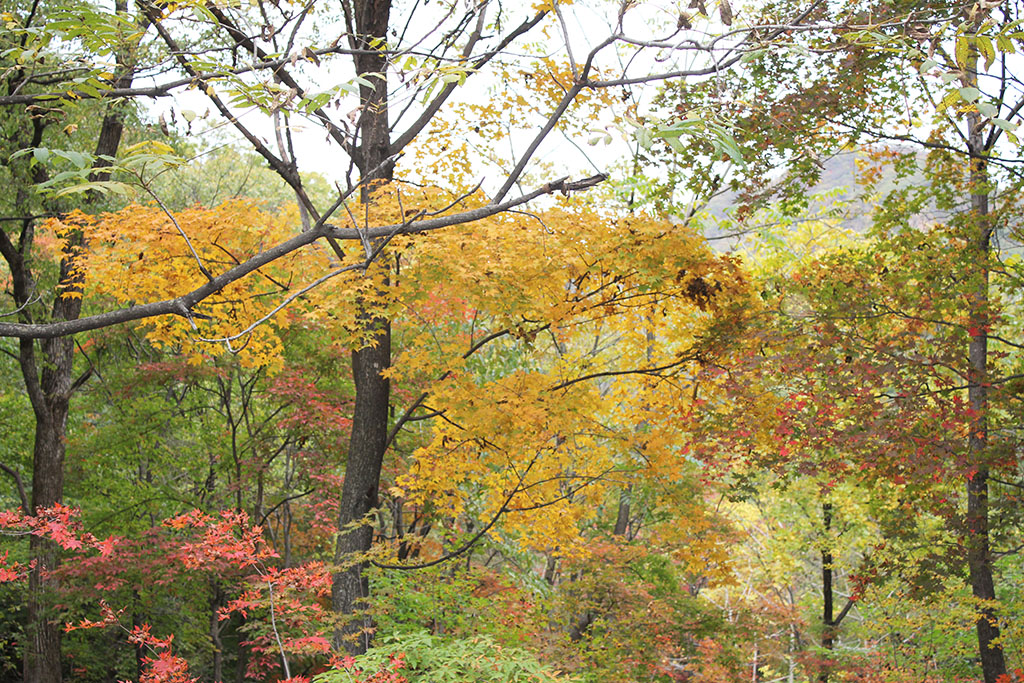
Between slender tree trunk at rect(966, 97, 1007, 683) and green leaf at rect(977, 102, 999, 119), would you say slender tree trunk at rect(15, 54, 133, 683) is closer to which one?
green leaf at rect(977, 102, 999, 119)

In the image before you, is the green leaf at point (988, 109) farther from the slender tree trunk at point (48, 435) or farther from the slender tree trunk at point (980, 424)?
the slender tree trunk at point (48, 435)

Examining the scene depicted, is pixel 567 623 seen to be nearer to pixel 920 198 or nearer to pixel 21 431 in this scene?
pixel 920 198

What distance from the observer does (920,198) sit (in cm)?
595

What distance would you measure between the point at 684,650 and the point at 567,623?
5.24 ft

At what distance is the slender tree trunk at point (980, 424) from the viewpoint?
5402mm

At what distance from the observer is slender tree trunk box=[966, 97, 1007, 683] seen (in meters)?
5.40

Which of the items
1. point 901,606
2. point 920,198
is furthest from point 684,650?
point 920,198

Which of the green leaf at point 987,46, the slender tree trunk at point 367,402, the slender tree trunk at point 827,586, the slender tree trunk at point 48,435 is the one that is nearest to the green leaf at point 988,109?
the green leaf at point 987,46

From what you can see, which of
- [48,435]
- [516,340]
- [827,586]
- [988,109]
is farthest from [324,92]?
[827,586]


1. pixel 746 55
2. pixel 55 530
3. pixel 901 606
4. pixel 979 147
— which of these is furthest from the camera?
pixel 901 606

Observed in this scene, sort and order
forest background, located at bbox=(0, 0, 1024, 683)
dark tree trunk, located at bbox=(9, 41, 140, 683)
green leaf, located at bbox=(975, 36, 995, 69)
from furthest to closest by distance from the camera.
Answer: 1. dark tree trunk, located at bbox=(9, 41, 140, 683)
2. forest background, located at bbox=(0, 0, 1024, 683)
3. green leaf, located at bbox=(975, 36, 995, 69)

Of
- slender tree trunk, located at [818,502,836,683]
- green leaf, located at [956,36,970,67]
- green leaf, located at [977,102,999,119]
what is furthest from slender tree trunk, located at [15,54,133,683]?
slender tree trunk, located at [818,502,836,683]

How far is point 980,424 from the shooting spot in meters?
5.31

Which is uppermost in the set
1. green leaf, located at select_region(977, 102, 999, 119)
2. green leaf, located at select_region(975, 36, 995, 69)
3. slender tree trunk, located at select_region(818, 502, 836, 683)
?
green leaf, located at select_region(975, 36, 995, 69)
